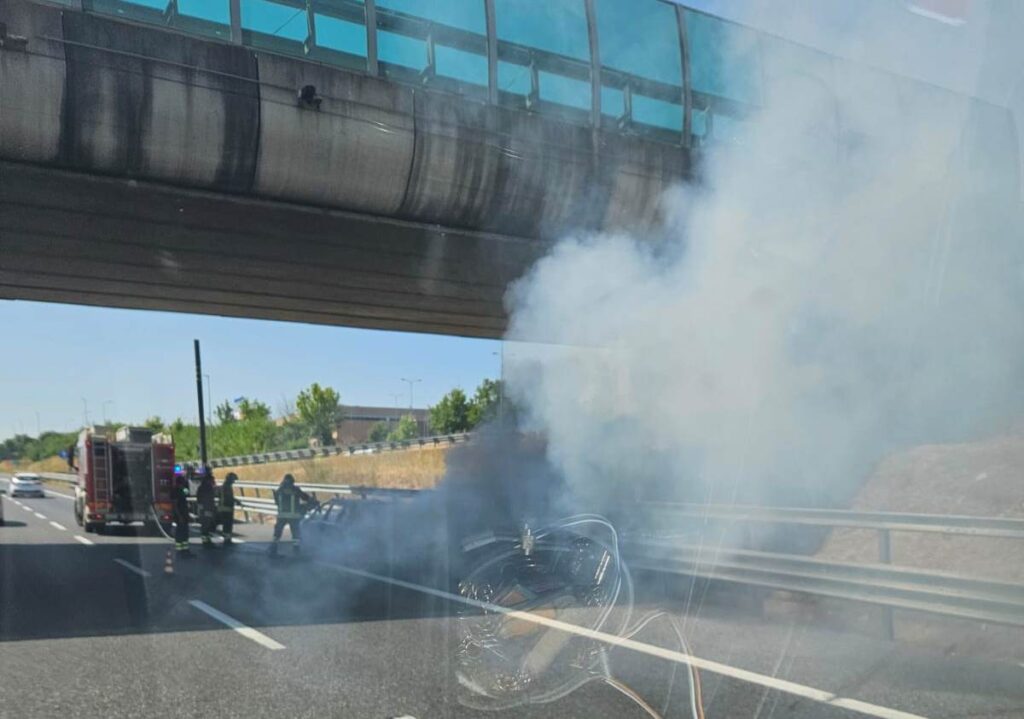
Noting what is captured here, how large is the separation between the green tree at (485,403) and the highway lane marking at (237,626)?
2616mm

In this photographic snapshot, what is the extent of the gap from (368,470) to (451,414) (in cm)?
311

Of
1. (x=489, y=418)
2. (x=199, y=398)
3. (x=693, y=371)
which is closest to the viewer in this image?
(x=693, y=371)

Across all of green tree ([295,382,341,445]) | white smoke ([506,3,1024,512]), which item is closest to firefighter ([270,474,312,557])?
green tree ([295,382,341,445])

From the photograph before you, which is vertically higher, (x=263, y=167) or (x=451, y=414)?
(x=263, y=167)

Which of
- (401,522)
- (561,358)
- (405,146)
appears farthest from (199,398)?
(561,358)

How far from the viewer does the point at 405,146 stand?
8.74m

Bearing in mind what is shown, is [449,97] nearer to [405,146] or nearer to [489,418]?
[405,146]

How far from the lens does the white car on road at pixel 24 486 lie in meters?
36.1

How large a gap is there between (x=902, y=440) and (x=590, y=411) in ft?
14.2

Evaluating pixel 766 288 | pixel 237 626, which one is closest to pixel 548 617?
pixel 237 626

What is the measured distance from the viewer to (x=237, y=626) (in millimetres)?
6734

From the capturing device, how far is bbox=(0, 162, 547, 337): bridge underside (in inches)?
331

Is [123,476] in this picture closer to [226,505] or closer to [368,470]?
[226,505]

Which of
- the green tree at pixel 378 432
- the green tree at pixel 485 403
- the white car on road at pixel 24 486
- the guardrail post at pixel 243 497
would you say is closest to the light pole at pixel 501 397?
the green tree at pixel 485 403
